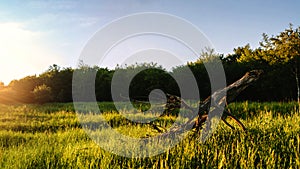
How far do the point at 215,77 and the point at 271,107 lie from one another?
20.0 feet

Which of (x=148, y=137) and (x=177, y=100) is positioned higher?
(x=177, y=100)

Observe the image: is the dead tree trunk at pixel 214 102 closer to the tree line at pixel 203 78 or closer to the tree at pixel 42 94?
the tree line at pixel 203 78

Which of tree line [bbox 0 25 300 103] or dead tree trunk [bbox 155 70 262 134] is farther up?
tree line [bbox 0 25 300 103]

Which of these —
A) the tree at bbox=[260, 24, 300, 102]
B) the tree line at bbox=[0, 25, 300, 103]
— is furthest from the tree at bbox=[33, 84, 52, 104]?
the tree at bbox=[260, 24, 300, 102]

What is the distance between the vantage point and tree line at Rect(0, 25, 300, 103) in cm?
2059

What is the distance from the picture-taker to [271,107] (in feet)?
46.5

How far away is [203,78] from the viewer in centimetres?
2120

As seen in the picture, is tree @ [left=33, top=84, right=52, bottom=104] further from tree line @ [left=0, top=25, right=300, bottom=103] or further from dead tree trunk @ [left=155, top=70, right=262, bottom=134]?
dead tree trunk @ [left=155, top=70, right=262, bottom=134]

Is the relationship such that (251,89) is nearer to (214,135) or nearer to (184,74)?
(184,74)

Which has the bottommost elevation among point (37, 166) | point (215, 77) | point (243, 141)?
point (37, 166)

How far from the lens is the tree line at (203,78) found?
20594 mm

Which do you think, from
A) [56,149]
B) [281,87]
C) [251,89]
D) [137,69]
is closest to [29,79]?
[137,69]

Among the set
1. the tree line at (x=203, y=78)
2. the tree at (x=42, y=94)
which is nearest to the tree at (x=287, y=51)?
the tree line at (x=203, y=78)

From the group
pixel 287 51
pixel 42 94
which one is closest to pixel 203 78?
pixel 287 51
